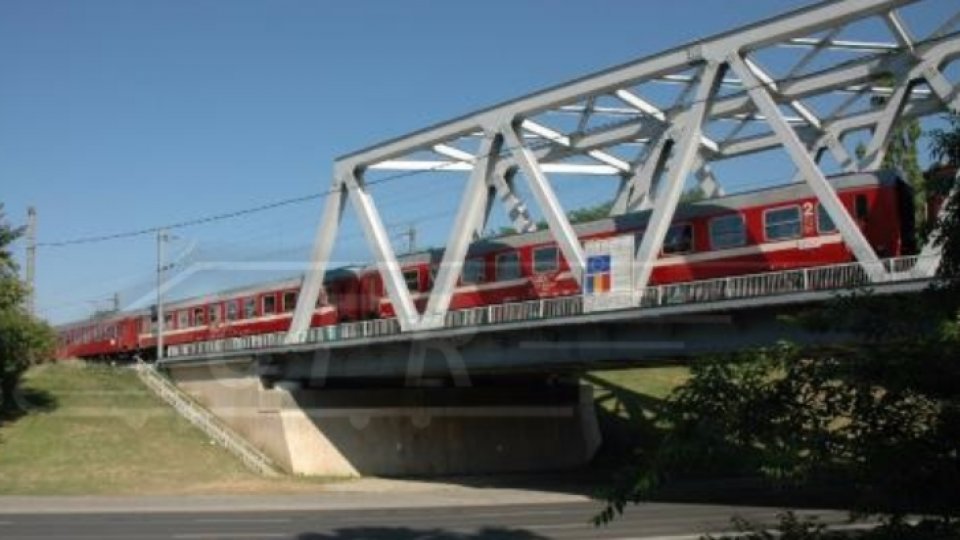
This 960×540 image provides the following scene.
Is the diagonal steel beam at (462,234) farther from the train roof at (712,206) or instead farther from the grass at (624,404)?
the grass at (624,404)

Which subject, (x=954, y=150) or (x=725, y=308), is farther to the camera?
(x=725, y=308)

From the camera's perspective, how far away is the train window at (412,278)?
41.7 metres

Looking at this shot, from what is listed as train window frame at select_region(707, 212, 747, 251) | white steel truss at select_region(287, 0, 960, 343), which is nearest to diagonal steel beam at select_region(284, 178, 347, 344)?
white steel truss at select_region(287, 0, 960, 343)

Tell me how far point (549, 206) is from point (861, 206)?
10521 mm

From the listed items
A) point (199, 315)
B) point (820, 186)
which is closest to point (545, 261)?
point (820, 186)

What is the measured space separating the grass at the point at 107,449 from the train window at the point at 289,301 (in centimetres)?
640

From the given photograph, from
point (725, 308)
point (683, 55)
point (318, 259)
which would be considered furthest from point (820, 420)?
point (318, 259)

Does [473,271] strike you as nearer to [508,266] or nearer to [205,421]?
[508,266]

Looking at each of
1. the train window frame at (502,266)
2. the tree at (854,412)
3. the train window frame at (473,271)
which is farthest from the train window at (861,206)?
the tree at (854,412)

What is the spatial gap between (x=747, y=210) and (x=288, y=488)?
19.0 metres

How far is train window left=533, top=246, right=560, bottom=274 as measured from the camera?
35.0m

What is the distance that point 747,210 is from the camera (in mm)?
28891

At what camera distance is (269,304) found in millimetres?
49406

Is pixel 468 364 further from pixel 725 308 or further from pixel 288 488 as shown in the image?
pixel 725 308
